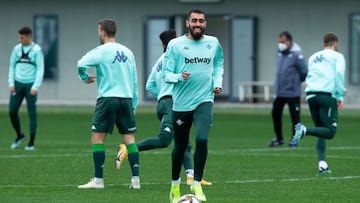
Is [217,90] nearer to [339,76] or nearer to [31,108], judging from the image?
[339,76]

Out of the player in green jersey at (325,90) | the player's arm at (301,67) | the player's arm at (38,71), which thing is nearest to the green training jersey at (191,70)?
the player in green jersey at (325,90)

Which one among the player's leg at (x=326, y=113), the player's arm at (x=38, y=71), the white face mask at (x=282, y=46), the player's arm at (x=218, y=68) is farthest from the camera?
the white face mask at (x=282, y=46)

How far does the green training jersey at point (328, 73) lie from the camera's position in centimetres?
1759

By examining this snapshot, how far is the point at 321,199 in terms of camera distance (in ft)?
45.6

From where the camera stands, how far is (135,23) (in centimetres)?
4103

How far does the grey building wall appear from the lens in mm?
38969

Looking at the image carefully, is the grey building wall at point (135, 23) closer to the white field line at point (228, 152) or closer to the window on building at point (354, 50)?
the window on building at point (354, 50)

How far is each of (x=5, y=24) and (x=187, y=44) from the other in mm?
29102

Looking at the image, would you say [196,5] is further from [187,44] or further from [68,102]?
[187,44]

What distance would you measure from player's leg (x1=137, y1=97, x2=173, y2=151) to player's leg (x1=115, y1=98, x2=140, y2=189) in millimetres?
675

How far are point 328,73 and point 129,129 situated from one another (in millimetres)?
3912

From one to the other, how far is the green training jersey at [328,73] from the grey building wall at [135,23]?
2107 cm

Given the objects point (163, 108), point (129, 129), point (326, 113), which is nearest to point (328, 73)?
point (326, 113)

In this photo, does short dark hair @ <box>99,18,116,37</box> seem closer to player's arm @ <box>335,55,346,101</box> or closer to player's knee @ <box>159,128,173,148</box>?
player's knee @ <box>159,128,173,148</box>
